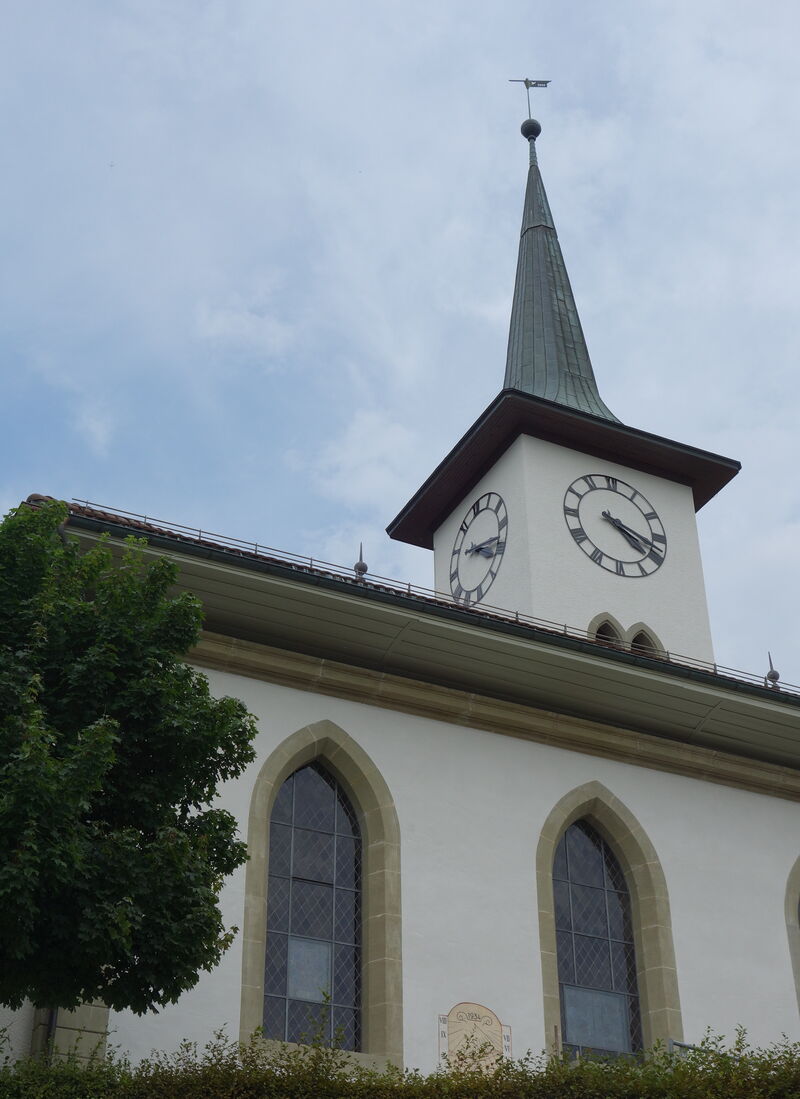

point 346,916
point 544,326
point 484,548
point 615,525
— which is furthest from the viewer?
point 544,326

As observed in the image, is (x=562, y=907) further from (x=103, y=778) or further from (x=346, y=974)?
(x=103, y=778)

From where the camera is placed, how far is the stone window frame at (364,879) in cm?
1459

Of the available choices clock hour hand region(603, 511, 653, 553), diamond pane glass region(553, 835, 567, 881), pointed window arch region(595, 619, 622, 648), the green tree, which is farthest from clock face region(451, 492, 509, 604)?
the green tree

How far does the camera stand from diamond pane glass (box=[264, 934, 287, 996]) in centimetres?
1479

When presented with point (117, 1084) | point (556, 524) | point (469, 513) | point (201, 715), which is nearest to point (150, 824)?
point (201, 715)

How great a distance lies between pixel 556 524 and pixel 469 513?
8.88ft

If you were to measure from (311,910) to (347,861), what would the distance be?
2.27 feet

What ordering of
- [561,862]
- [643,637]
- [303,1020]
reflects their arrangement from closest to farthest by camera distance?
[303,1020] < [561,862] < [643,637]

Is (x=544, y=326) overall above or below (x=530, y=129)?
below

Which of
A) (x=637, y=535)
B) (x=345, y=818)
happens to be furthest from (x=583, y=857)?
(x=637, y=535)

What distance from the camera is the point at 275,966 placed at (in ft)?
48.9

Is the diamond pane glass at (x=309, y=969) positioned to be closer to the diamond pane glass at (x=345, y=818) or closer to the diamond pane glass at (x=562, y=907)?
the diamond pane glass at (x=345, y=818)

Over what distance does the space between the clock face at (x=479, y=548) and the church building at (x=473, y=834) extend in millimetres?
8507

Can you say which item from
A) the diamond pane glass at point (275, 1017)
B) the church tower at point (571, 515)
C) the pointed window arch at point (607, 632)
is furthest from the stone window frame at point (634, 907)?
the pointed window arch at point (607, 632)
